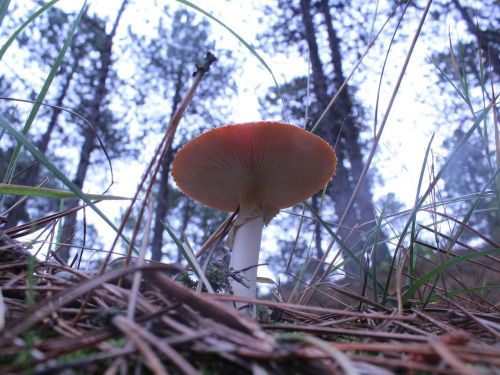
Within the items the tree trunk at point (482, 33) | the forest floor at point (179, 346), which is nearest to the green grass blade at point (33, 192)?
the forest floor at point (179, 346)

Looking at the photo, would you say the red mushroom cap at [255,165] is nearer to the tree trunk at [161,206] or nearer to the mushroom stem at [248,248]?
the mushroom stem at [248,248]

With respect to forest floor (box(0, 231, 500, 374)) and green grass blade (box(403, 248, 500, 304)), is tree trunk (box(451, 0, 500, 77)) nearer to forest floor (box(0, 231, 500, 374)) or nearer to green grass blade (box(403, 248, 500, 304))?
green grass blade (box(403, 248, 500, 304))

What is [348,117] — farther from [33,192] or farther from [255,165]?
[33,192]

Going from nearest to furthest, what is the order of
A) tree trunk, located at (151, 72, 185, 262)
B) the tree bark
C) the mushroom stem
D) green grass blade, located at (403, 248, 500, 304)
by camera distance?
green grass blade, located at (403, 248, 500, 304) < the mushroom stem < the tree bark < tree trunk, located at (151, 72, 185, 262)

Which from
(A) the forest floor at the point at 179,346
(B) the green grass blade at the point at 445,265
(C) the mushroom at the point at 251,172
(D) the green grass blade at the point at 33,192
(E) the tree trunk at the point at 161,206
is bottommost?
(A) the forest floor at the point at 179,346

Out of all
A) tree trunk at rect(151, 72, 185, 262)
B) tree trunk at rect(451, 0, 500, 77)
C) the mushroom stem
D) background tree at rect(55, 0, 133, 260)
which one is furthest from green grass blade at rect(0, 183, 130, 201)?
tree trunk at rect(151, 72, 185, 262)

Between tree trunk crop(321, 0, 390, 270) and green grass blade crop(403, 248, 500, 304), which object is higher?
tree trunk crop(321, 0, 390, 270)

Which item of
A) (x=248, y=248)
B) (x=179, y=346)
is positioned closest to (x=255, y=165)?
(x=248, y=248)

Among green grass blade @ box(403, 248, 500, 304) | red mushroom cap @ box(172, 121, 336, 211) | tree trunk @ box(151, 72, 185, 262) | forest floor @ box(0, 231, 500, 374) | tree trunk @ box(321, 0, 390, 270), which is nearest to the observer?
forest floor @ box(0, 231, 500, 374)
